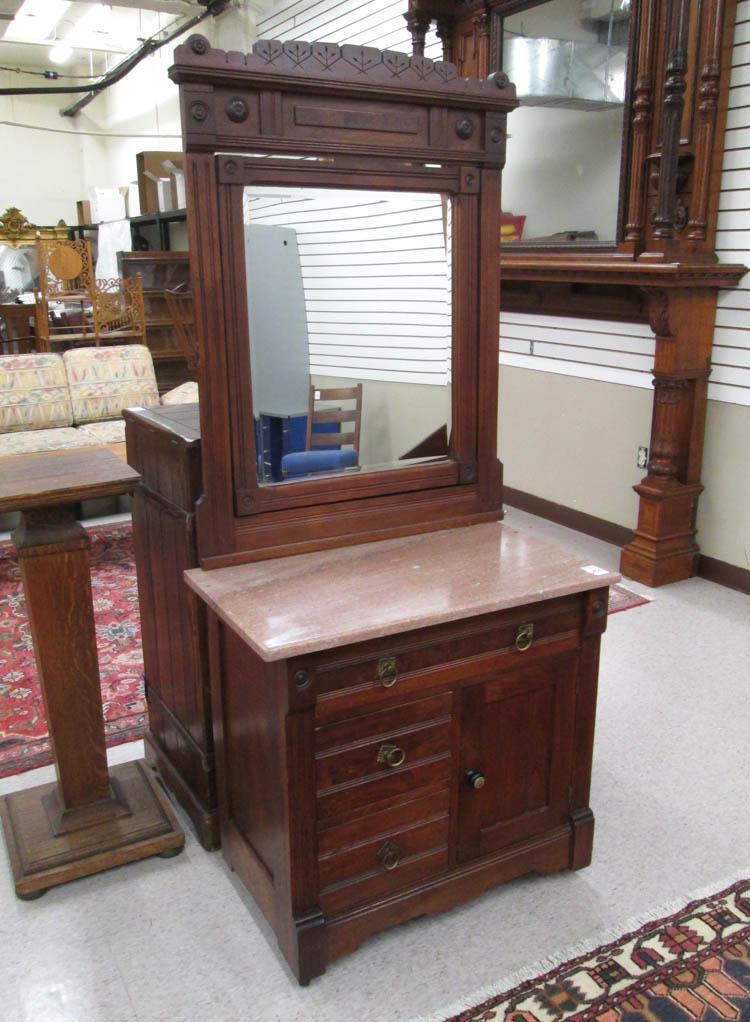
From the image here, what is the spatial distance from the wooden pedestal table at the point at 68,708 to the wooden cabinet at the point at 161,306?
5941 millimetres

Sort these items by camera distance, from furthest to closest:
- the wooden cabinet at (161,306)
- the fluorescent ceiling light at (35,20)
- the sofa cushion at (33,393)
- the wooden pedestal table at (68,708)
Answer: the fluorescent ceiling light at (35,20) < the wooden cabinet at (161,306) < the sofa cushion at (33,393) < the wooden pedestal table at (68,708)

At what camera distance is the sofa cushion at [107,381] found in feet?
18.6

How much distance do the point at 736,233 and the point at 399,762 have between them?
3.00m

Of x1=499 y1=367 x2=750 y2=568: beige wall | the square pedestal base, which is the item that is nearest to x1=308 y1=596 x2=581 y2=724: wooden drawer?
the square pedestal base

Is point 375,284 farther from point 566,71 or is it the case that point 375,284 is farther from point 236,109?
point 566,71

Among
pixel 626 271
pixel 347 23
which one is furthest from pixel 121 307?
pixel 626 271

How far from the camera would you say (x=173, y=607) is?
2221 millimetres

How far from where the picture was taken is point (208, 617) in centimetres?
202

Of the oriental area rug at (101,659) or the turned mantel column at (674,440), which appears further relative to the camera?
the turned mantel column at (674,440)

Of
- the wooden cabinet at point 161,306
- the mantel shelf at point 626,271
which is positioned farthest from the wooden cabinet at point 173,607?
the wooden cabinet at point 161,306

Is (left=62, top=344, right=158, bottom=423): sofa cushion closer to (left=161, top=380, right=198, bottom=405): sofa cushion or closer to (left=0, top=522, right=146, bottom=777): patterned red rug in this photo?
(left=161, top=380, right=198, bottom=405): sofa cushion

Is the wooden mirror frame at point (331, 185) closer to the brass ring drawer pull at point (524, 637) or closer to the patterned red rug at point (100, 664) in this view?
the brass ring drawer pull at point (524, 637)

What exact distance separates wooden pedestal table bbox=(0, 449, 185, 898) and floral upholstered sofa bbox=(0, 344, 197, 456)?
3196 millimetres

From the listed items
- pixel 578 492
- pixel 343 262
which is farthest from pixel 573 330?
pixel 343 262
